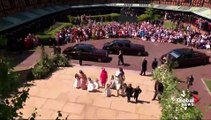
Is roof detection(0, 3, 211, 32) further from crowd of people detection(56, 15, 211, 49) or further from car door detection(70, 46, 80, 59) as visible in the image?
car door detection(70, 46, 80, 59)

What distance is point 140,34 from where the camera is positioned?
33.4 meters

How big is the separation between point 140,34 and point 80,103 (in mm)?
16918

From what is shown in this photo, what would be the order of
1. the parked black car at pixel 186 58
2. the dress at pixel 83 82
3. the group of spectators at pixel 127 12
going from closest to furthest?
the dress at pixel 83 82 → the parked black car at pixel 186 58 → the group of spectators at pixel 127 12

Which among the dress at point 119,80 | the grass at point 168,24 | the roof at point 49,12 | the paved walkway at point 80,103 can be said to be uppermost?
the roof at point 49,12

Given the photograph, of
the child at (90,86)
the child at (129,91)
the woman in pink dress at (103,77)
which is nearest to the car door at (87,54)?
the woman in pink dress at (103,77)

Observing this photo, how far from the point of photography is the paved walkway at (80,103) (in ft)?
56.3

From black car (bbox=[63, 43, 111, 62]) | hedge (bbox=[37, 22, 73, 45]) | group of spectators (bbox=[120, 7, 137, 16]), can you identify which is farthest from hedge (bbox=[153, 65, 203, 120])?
group of spectators (bbox=[120, 7, 137, 16])

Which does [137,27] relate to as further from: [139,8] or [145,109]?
[145,109]

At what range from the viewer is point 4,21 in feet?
97.9

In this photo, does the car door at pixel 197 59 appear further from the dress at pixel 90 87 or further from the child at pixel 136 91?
the dress at pixel 90 87

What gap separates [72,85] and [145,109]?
561 cm

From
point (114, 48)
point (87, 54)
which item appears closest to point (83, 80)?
point (87, 54)

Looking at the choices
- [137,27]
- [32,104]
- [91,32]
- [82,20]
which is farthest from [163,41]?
[32,104]

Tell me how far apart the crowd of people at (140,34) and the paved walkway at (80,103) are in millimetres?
11178
